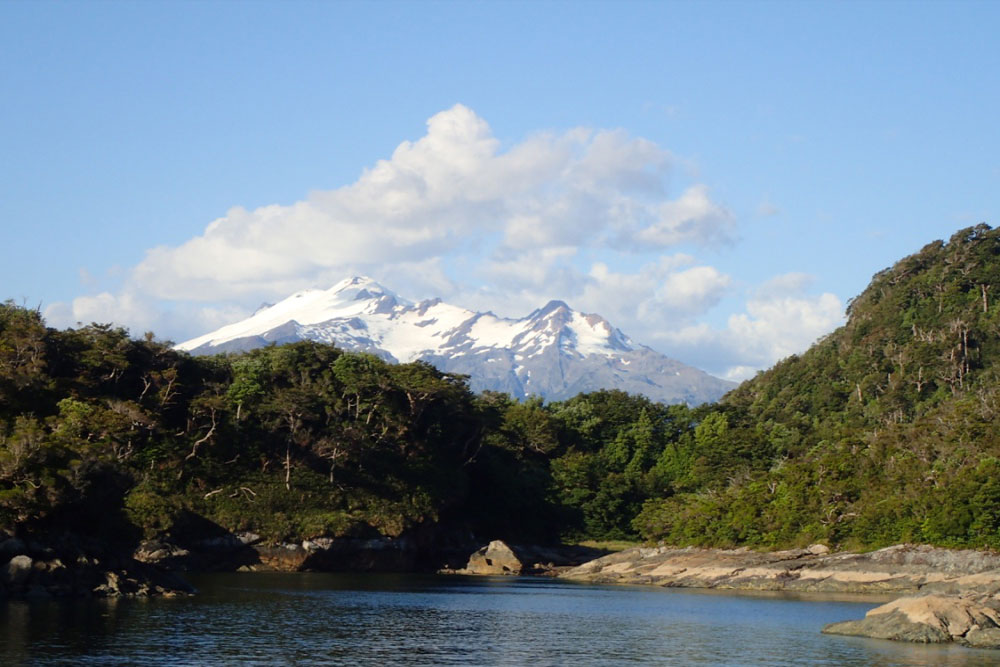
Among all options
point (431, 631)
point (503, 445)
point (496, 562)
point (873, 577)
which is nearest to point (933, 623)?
point (431, 631)

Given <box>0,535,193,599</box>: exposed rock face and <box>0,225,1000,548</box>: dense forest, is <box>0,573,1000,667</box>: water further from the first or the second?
<box>0,225,1000,548</box>: dense forest

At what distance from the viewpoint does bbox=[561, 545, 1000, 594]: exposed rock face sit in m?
73.0

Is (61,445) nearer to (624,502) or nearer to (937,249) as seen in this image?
(624,502)

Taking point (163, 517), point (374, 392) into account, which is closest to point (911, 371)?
point (374, 392)

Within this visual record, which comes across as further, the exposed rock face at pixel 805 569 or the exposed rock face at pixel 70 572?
the exposed rock face at pixel 805 569

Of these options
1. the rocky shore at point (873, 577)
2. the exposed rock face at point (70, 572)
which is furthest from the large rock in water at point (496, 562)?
the exposed rock face at point (70, 572)

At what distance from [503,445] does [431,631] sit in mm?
71655

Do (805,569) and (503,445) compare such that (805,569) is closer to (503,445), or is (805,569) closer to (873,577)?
(873,577)

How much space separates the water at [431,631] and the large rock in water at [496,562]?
2923cm

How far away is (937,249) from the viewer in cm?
14088

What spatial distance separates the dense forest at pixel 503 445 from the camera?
76.7 metres

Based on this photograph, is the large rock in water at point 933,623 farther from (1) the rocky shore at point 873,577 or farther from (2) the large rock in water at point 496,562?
(2) the large rock in water at point 496,562

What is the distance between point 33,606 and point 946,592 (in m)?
46.4

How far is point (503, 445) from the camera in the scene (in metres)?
121
